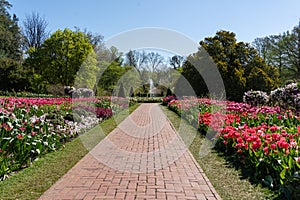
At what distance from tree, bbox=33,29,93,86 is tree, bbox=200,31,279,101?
38.8ft

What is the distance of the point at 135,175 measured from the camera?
450 cm

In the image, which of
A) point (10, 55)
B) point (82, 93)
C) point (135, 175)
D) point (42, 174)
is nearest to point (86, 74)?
point (82, 93)

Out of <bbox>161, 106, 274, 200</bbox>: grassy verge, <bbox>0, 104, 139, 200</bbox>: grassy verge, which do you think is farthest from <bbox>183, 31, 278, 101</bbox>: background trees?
<bbox>0, 104, 139, 200</bbox>: grassy verge

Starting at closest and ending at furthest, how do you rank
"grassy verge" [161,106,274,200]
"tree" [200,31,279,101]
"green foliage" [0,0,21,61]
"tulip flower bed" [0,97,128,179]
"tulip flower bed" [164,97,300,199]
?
1. "tulip flower bed" [164,97,300,199]
2. "grassy verge" [161,106,274,200]
3. "tulip flower bed" [0,97,128,179]
4. "tree" [200,31,279,101]
5. "green foliage" [0,0,21,61]

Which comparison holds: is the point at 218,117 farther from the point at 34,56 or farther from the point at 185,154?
the point at 34,56

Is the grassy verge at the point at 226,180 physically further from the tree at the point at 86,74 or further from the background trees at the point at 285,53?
the background trees at the point at 285,53

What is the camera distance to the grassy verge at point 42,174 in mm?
3621

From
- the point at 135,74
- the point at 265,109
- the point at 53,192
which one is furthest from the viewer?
the point at 135,74

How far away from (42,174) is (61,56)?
2334 cm

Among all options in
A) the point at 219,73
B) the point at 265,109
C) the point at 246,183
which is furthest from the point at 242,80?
the point at 246,183

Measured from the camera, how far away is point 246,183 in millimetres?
4023

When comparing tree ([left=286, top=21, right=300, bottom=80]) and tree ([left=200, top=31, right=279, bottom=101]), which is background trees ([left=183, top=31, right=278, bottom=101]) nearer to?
tree ([left=200, top=31, right=279, bottom=101])

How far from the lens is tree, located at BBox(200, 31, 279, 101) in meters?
21.5

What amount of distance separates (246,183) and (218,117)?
12.7 ft
